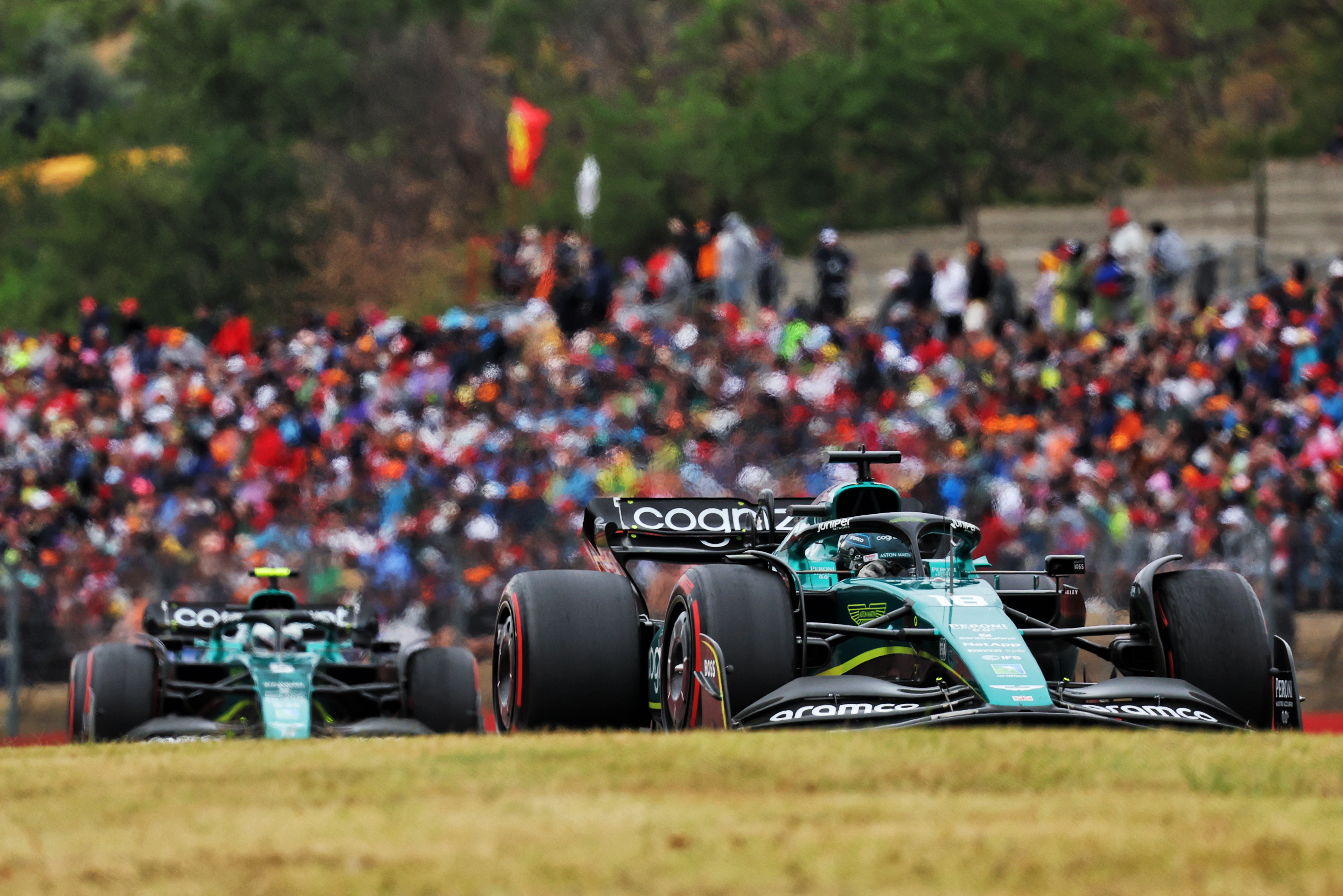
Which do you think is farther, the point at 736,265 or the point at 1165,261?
the point at 736,265

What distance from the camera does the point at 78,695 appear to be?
14078 mm

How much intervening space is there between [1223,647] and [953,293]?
16.0 m

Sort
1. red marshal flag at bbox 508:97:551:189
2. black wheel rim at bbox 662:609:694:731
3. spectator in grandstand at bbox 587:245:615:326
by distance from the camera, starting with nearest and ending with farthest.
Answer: black wheel rim at bbox 662:609:694:731
spectator in grandstand at bbox 587:245:615:326
red marshal flag at bbox 508:97:551:189

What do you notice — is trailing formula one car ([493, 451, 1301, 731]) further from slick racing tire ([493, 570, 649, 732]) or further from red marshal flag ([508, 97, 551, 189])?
red marshal flag ([508, 97, 551, 189])

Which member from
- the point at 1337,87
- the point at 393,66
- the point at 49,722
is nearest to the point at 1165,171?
the point at 1337,87

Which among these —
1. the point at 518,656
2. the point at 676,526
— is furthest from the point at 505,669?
the point at 676,526

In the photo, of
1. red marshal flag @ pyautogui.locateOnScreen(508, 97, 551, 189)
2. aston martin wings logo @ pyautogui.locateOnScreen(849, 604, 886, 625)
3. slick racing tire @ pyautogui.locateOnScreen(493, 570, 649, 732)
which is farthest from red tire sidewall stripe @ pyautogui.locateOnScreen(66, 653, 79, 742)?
red marshal flag @ pyautogui.locateOnScreen(508, 97, 551, 189)

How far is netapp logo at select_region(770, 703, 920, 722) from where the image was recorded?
926 centimetres

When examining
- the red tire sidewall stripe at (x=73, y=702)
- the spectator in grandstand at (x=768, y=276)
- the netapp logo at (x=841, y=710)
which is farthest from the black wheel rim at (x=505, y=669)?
the spectator in grandstand at (x=768, y=276)

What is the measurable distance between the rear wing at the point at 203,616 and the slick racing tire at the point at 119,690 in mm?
940

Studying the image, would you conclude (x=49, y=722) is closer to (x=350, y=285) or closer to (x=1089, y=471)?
(x=1089, y=471)

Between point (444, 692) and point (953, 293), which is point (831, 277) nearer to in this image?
point (953, 293)

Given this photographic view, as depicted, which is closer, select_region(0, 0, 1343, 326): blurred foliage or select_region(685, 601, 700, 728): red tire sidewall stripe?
select_region(685, 601, 700, 728): red tire sidewall stripe

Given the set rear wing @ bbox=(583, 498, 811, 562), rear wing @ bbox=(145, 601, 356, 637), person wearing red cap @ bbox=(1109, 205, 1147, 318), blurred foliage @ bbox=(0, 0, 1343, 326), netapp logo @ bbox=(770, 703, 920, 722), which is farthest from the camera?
blurred foliage @ bbox=(0, 0, 1343, 326)
